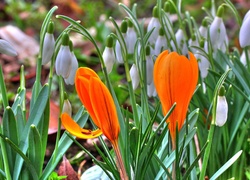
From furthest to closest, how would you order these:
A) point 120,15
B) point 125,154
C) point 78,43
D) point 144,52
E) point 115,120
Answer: point 120,15
point 78,43
point 144,52
point 125,154
point 115,120

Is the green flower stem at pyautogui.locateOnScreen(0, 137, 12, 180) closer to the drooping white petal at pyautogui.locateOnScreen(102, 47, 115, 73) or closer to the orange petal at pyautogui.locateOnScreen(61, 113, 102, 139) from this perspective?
the orange petal at pyautogui.locateOnScreen(61, 113, 102, 139)

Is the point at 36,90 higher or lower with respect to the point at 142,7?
higher

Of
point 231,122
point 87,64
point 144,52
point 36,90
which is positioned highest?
point 144,52

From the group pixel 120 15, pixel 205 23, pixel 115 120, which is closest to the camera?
pixel 115 120

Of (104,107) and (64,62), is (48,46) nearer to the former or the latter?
(64,62)

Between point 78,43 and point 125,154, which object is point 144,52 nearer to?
point 125,154

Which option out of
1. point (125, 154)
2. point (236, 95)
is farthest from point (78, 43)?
point (125, 154)

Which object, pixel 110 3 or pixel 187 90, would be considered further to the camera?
pixel 110 3

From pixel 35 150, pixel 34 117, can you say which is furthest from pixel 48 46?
pixel 35 150

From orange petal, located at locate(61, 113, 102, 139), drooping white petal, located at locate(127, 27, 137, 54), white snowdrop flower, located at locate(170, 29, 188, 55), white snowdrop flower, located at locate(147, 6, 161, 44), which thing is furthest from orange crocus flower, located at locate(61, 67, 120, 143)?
white snowdrop flower, located at locate(170, 29, 188, 55)
